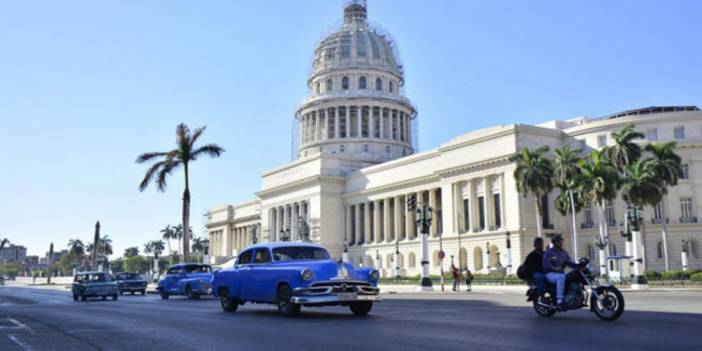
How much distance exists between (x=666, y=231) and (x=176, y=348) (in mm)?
57322

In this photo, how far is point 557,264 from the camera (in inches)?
543

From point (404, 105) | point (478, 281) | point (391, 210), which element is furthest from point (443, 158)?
point (404, 105)

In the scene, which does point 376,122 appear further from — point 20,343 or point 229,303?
point 20,343

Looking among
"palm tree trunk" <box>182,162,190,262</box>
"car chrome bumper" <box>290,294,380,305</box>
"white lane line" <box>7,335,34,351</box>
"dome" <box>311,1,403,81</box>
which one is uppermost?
"dome" <box>311,1,403,81</box>

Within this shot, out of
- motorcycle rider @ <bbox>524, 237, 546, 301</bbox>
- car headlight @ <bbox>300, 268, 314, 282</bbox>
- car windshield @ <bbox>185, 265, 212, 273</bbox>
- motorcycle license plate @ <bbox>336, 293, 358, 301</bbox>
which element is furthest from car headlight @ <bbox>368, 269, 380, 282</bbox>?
car windshield @ <bbox>185, 265, 212, 273</bbox>

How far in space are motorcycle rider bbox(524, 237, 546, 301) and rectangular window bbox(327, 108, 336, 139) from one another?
94.7 metres

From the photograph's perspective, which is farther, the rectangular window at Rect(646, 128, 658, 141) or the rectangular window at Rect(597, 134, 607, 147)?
the rectangular window at Rect(597, 134, 607, 147)

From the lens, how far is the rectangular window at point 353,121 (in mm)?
107750

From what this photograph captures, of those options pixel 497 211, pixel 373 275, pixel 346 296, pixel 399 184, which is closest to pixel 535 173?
pixel 497 211

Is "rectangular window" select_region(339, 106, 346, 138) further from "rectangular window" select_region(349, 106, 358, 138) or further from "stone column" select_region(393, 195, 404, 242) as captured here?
"stone column" select_region(393, 195, 404, 242)

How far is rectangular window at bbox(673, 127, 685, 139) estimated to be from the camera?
197ft

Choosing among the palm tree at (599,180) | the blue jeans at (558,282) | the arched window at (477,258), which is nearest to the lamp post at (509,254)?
the arched window at (477,258)

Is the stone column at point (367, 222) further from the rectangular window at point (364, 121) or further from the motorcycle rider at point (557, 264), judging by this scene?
the motorcycle rider at point (557, 264)

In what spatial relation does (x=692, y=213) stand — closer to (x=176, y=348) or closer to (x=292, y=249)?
(x=292, y=249)
